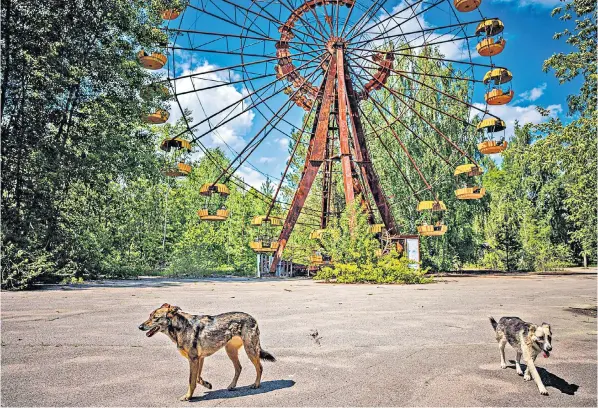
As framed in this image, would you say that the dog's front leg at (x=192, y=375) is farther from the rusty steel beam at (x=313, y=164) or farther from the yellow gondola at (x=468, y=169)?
the yellow gondola at (x=468, y=169)

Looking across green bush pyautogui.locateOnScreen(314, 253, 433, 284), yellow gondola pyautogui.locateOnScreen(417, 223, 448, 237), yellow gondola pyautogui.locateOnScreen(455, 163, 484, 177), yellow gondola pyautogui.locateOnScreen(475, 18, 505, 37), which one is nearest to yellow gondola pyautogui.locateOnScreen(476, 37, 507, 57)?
yellow gondola pyautogui.locateOnScreen(475, 18, 505, 37)

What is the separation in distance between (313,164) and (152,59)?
8.10 metres

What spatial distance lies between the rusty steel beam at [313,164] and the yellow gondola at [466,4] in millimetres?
6094

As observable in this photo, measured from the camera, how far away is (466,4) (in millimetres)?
18656

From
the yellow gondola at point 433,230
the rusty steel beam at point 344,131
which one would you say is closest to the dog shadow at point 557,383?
the rusty steel beam at point 344,131

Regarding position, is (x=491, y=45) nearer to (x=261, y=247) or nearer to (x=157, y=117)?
(x=261, y=247)

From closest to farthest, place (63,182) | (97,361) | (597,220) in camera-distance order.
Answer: (97,361) < (597,220) < (63,182)

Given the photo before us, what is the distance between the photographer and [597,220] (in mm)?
10297

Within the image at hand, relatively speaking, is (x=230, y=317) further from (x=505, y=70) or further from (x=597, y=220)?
(x=505, y=70)

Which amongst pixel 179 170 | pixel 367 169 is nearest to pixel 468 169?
pixel 367 169

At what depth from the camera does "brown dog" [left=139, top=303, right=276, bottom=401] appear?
3098mm

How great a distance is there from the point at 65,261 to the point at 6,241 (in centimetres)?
334

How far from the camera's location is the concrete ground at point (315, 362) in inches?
133

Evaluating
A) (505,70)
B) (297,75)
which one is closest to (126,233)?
(297,75)
